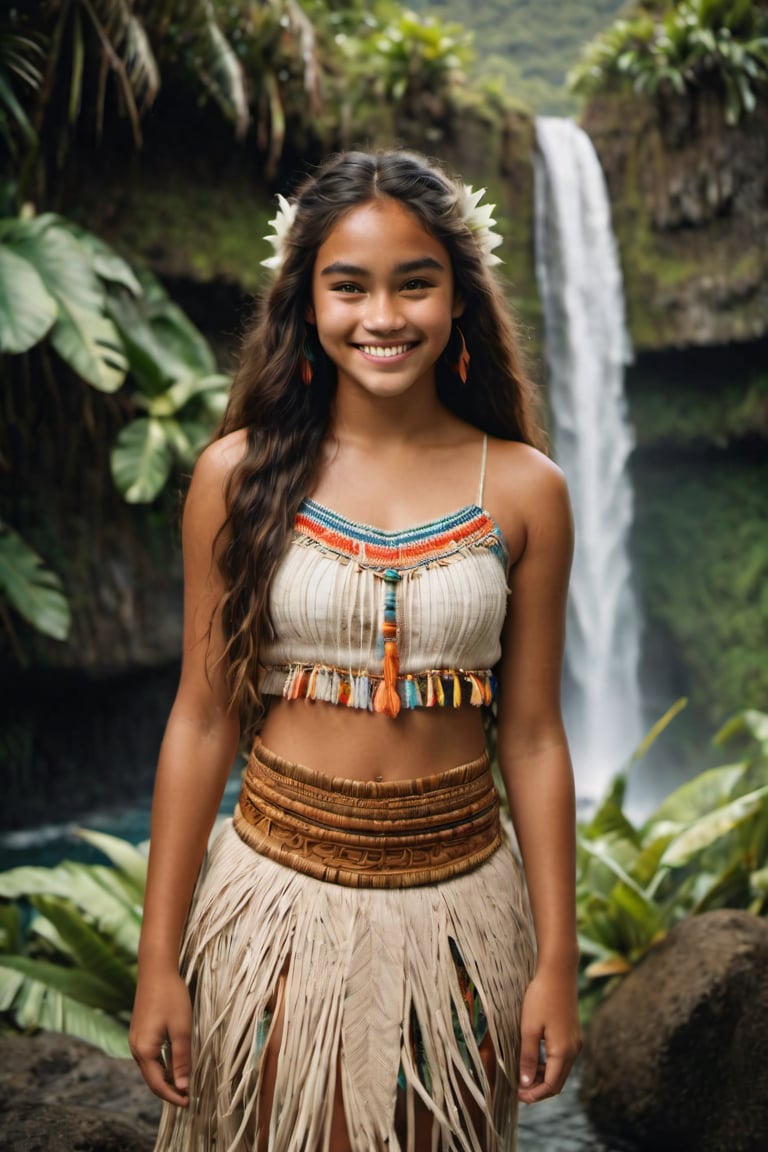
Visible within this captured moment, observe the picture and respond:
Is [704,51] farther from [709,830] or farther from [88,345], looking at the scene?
[709,830]

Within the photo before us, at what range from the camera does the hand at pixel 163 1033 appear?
158 centimetres

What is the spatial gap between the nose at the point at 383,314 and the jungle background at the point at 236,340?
0.73 meters

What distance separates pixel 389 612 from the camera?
159 centimetres

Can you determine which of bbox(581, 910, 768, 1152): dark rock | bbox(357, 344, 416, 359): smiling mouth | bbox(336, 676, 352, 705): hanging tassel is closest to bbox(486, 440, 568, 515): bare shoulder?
bbox(357, 344, 416, 359): smiling mouth

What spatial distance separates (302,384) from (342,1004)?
0.94 metres

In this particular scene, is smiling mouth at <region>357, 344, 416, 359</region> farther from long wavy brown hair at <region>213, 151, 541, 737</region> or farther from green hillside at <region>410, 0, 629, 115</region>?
green hillside at <region>410, 0, 629, 115</region>

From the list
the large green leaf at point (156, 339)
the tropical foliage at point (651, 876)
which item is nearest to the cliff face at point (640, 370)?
the large green leaf at point (156, 339)

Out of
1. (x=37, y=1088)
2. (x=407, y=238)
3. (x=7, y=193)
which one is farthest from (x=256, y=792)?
(x=7, y=193)

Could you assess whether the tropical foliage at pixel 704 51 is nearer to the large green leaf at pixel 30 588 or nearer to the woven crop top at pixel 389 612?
the large green leaf at pixel 30 588

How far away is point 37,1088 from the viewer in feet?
9.45

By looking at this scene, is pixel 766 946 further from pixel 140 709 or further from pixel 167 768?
pixel 140 709

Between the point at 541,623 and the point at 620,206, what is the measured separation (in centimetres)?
787

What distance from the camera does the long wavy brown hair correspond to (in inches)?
64.9

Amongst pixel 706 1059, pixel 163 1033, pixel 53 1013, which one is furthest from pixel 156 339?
pixel 163 1033
